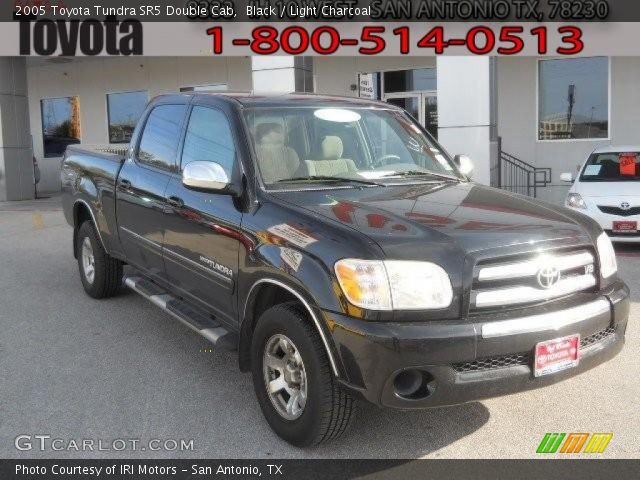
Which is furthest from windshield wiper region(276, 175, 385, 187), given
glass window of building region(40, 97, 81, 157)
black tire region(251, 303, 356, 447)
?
glass window of building region(40, 97, 81, 157)

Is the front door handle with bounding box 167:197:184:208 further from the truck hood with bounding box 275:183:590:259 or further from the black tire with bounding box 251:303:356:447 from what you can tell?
the black tire with bounding box 251:303:356:447

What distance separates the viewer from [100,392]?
4242 millimetres

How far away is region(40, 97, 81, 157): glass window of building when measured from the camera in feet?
69.9

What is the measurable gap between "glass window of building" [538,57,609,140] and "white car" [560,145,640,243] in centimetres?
460

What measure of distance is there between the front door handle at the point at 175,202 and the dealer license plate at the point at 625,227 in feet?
21.0

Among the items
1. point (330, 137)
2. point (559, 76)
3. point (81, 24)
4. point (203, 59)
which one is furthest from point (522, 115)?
point (330, 137)

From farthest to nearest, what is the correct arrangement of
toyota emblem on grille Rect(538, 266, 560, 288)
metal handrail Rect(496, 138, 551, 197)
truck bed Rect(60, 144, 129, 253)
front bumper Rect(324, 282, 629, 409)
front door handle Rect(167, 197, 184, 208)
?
metal handrail Rect(496, 138, 551, 197)
truck bed Rect(60, 144, 129, 253)
front door handle Rect(167, 197, 184, 208)
toyota emblem on grille Rect(538, 266, 560, 288)
front bumper Rect(324, 282, 629, 409)

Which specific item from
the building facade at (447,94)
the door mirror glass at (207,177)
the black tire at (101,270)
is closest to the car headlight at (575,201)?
the building facade at (447,94)

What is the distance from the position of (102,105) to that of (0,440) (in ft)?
60.7

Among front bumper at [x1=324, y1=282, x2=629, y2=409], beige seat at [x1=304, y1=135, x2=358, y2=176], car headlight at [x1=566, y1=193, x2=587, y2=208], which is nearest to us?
front bumper at [x1=324, y1=282, x2=629, y2=409]

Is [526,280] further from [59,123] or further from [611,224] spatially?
[59,123]

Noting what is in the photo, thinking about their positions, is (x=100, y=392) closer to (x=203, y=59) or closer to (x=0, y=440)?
(x=0, y=440)

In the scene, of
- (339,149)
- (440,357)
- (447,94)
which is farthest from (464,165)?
(447,94)

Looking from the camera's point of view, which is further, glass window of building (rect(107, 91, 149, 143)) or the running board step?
glass window of building (rect(107, 91, 149, 143))
